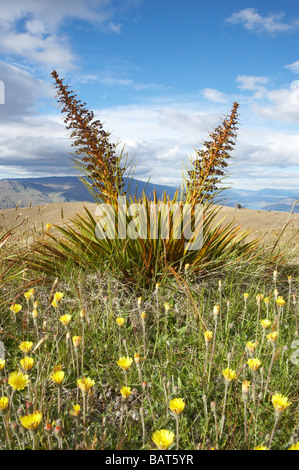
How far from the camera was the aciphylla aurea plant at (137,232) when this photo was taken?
3504 mm

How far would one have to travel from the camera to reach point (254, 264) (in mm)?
3928

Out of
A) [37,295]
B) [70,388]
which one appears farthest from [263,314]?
[37,295]

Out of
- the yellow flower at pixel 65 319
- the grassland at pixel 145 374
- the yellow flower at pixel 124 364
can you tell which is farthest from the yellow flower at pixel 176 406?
the yellow flower at pixel 65 319

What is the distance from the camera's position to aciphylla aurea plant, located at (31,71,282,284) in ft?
11.5

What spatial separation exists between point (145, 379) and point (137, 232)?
169 cm

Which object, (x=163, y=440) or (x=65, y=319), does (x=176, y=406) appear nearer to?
(x=163, y=440)

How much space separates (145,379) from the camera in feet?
7.23

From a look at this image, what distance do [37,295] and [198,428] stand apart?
6.71ft

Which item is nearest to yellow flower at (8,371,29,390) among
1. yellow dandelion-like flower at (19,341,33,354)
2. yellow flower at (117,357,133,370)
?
yellow dandelion-like flower at (19,341,33,354)

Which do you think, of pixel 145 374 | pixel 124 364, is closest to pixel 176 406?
pixel 124 364

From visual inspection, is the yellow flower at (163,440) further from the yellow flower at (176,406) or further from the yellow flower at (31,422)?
the yellow flower at (31,422)

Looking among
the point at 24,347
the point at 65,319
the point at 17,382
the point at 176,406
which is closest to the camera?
the point at 176,406

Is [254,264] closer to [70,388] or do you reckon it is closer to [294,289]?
[294,289]

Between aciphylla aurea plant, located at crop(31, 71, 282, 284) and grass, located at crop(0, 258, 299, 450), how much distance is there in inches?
8.9
